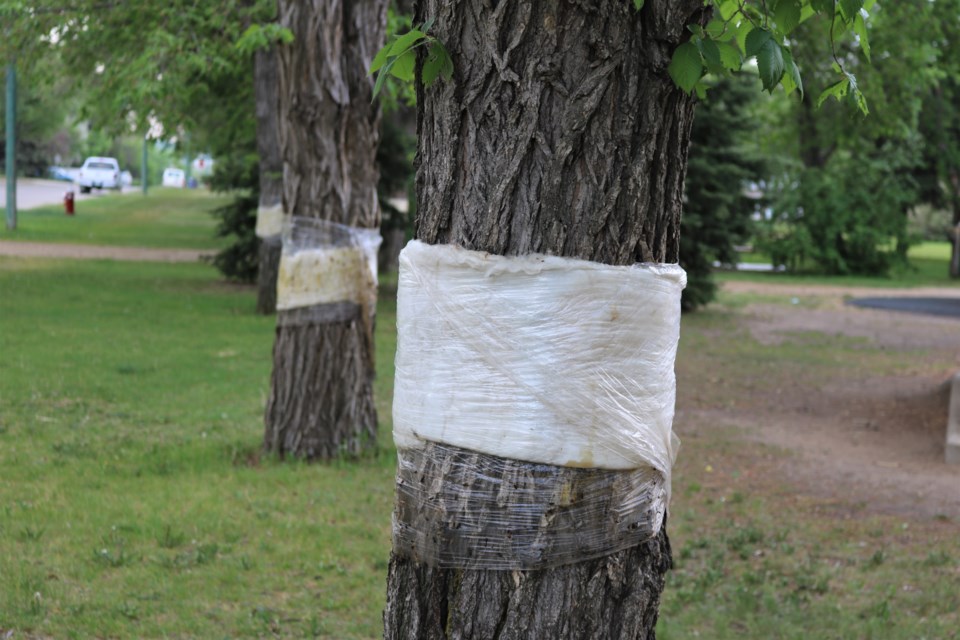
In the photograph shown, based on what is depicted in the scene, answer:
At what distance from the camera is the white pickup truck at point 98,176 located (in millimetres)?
58066

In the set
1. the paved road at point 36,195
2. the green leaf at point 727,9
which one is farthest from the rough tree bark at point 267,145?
the paved road at point 36,195

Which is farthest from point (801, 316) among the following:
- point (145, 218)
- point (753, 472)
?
point (145, 218)

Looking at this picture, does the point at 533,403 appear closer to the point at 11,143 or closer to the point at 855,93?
the point at 855,93

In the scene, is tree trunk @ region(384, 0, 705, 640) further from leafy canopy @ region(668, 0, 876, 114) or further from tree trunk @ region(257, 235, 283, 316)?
tree trunk @ region(257, 235, 283, 316)

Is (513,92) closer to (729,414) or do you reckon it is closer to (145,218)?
(729,414)

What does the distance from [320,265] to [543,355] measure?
193 inches

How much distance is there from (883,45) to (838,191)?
12.5m

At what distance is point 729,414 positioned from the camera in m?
10.4

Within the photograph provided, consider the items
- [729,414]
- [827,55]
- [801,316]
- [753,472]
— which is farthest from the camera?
[801,316]

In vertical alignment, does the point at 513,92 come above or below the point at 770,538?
above

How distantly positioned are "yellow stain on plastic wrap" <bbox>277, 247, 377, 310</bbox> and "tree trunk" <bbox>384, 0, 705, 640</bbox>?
4.70 meters

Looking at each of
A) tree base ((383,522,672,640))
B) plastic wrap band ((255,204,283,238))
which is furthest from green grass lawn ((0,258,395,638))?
→ plastic wrap band ((255,204,283,238))

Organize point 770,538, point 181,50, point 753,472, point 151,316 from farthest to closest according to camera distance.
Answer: point 151,316
point 181,50
point 753,472
point 770,538

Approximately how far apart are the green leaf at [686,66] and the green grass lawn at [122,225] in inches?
786
